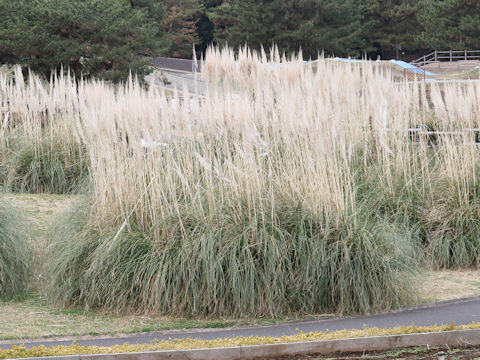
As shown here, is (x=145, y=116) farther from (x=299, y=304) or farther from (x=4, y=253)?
(x=299, y=304)

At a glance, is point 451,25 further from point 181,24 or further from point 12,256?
point 12,256

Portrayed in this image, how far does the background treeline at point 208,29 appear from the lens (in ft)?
82.6

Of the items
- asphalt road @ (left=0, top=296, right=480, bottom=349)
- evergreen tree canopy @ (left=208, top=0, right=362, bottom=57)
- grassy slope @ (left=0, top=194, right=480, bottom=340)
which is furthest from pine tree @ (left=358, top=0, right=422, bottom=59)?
asphalt road @ (left=0, top=296, right=480, bottom=349)

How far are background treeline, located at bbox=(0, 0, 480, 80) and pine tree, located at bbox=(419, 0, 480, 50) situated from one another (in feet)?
0.17

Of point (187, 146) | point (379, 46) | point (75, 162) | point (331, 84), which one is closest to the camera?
point (187, 146)

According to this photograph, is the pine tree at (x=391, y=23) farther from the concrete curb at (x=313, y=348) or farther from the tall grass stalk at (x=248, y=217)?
the concrete curb at (x=313, y=348)

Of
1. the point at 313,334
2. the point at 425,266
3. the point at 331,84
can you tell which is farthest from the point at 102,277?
the point at 331,84

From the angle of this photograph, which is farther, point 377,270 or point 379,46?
point 379,46

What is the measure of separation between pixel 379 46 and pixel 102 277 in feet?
145

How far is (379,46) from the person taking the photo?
49.0 m

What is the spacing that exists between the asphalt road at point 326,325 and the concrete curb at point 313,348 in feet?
3.16

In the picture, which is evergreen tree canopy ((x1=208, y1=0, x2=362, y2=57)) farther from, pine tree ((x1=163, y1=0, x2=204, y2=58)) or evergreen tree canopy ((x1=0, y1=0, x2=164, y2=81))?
evergreen tree canopy ((x1=0, y1=0, x2=164, y2=81))

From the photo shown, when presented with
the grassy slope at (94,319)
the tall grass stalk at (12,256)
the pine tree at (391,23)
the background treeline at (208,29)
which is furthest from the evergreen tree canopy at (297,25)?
the tall grass stalk at (12,256)

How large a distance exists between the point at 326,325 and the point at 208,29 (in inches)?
1811
